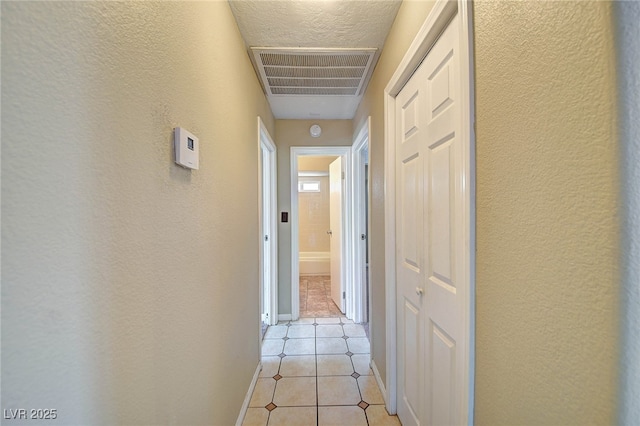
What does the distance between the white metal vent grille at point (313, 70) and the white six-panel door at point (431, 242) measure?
1.90 feet

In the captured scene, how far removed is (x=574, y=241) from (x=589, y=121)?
214 mm

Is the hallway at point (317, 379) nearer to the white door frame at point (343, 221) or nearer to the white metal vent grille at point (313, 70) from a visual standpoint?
the white door frame at point (343, 221)

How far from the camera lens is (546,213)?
528mm

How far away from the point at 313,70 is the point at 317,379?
2313 mm

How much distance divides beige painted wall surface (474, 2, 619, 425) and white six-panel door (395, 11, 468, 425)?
0.12m

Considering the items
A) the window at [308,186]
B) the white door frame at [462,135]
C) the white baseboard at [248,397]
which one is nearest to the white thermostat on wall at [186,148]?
the white door frame at [462,135]

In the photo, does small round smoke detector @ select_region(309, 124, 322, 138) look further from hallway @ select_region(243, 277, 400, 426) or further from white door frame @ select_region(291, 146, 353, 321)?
hallway @ select_region(243, 277, 400, 426)

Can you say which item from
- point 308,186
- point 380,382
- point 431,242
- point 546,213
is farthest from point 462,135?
point 308,186

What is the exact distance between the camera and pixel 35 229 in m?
0.41

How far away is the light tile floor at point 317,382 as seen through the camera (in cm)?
157

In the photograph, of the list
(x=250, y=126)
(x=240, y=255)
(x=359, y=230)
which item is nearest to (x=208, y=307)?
(x=240, y=255)

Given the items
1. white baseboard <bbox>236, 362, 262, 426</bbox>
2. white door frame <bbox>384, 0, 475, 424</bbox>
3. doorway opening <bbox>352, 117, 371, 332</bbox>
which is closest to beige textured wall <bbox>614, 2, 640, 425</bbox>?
white door frame <bbox>384, 0, 475, 424</bbox>

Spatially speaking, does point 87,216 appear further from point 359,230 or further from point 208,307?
point 359,230

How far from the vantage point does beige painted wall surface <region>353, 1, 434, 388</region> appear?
1.37 m
